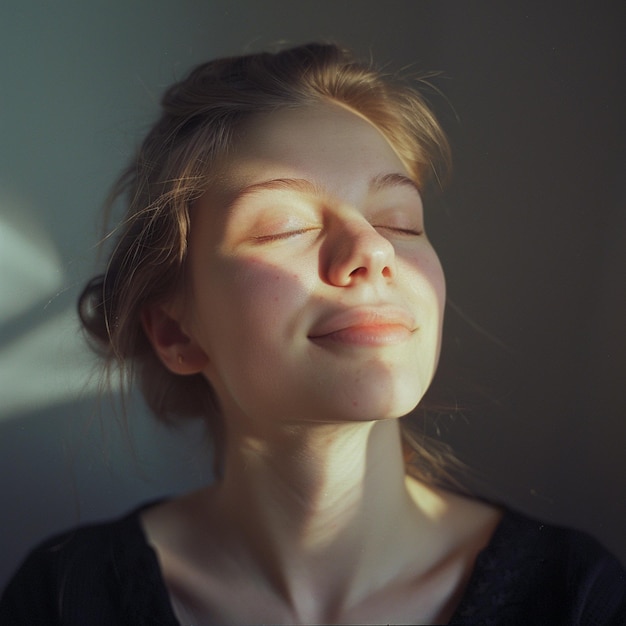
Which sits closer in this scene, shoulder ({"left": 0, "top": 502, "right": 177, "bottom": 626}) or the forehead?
the forehead

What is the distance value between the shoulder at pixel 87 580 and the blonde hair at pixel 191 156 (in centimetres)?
19

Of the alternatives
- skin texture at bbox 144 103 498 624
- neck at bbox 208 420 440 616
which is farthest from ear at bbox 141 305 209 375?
neck at bbox 208 420 440 616

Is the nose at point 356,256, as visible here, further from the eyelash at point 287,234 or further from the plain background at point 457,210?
the plain background at point 457,210

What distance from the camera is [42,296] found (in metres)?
1.08

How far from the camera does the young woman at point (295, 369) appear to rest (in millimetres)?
811

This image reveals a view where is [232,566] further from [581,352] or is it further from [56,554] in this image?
[581,352]

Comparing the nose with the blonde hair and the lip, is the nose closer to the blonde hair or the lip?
the lip

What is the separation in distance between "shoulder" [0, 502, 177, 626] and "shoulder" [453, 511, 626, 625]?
1.35 feet

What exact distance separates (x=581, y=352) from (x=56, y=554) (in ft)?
2.57

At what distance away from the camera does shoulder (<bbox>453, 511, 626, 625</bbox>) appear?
0.85 metres

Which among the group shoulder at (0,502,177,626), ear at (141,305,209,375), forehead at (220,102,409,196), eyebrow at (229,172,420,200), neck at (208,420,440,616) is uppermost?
forehead at (220,102,409,196)

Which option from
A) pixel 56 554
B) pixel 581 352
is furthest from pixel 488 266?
pixel 56 554

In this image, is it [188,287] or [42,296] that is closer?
[188,287]

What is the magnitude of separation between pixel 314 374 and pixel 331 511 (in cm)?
22
